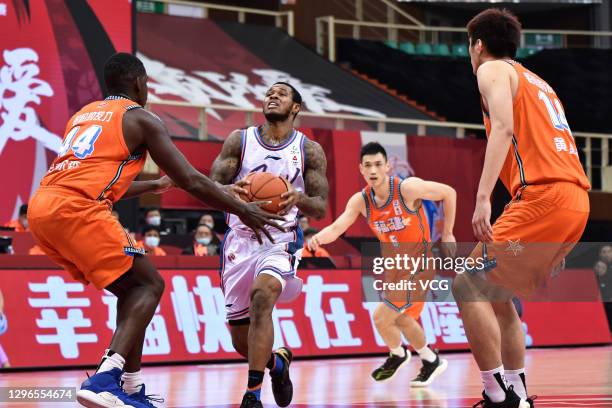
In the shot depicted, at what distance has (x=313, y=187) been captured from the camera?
24.3ft

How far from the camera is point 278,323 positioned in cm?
1272

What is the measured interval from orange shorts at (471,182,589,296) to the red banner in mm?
6538

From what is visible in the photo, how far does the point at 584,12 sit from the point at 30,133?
72.5ft

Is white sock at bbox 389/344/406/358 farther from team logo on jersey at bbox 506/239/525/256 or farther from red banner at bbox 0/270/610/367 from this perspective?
team logo on jersey at bbox 506/239/525/256

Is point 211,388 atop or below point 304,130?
below

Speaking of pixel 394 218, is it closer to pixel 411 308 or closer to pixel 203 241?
pixel 411 308

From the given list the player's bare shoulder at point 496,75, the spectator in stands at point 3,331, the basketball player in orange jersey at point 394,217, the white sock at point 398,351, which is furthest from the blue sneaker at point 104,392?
the spectator in stands at point 3,331

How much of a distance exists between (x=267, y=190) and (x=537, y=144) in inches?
73.6

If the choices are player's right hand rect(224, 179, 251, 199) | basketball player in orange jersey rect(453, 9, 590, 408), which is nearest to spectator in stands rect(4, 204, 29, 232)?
player's right hand rect(224, 179, 251, 199)

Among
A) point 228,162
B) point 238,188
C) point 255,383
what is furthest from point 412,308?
point 255,383

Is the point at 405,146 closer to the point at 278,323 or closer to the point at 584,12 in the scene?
the point at 278,323

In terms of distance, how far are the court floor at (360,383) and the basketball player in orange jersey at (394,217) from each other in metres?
→ 0.31

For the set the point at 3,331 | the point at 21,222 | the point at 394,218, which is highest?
the point at 394,218

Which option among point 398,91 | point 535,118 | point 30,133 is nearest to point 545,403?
point 535,118
